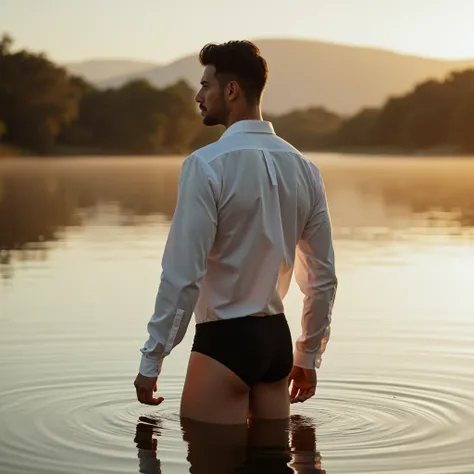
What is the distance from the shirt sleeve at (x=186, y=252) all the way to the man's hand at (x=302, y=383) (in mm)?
825

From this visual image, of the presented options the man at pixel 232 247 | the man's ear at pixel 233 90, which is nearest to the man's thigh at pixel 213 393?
the man at pixel 232 247

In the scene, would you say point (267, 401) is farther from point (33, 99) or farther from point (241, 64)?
point (33, 99)

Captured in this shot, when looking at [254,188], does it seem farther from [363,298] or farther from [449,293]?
[449,293]

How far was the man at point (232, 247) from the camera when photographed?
492 centimetres

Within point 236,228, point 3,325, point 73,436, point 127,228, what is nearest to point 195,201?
point 236,228

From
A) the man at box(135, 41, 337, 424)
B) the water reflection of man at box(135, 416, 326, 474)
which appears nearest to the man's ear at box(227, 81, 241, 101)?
the man at box(135, 41, 337, 424)

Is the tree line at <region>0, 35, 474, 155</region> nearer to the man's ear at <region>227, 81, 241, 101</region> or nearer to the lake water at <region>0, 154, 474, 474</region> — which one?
the lake water at <region>0, 154, 474, 474</region>

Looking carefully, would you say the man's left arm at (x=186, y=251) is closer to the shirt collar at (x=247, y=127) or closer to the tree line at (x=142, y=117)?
the shirt collar at (x=247, y=127)

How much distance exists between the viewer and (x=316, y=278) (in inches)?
214

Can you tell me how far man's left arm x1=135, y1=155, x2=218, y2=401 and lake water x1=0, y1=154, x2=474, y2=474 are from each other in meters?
0.57

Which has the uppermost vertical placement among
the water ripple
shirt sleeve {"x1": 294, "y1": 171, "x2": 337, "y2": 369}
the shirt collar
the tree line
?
the tree line

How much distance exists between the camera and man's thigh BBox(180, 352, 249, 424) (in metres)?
5.16

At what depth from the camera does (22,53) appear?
369ft

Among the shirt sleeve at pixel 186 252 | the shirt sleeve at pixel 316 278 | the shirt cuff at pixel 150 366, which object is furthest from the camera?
the shirt sleeve at pixel 316 278
